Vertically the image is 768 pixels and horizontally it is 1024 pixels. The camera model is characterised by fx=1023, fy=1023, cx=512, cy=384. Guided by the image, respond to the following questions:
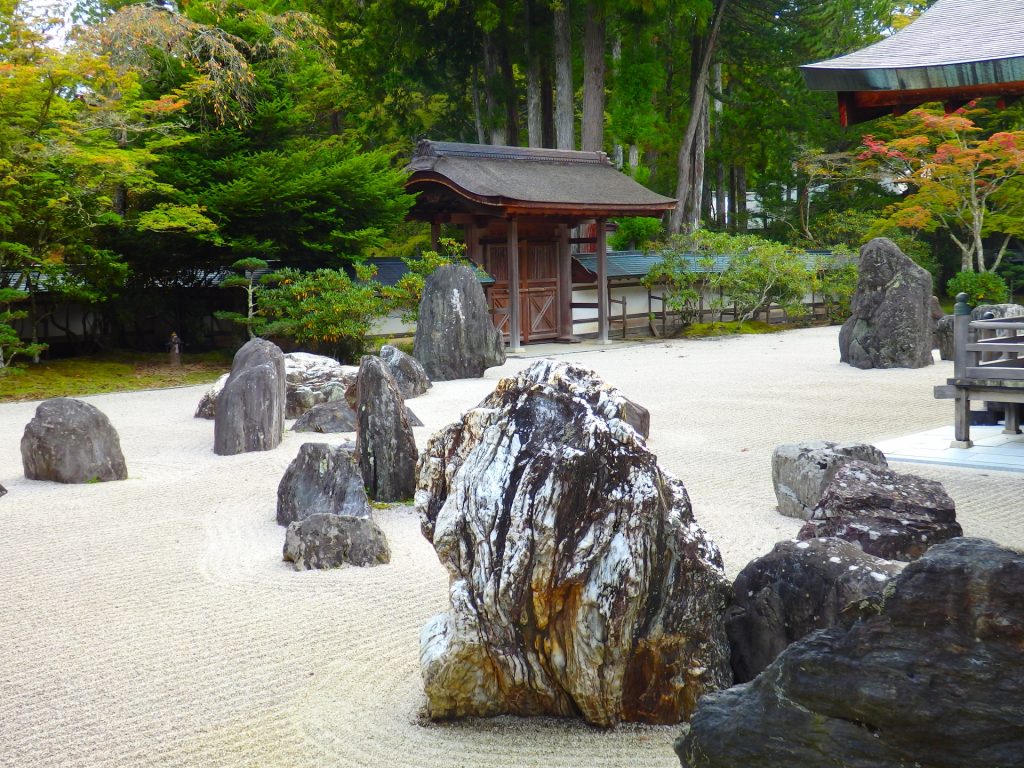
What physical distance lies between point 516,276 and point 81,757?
1594cm

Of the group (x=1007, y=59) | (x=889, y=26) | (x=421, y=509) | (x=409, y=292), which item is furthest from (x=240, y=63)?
(x=889, y=26)

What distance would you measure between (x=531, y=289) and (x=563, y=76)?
604 cm

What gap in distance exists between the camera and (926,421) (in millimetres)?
10125

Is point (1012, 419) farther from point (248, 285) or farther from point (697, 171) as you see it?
point (697, 171)

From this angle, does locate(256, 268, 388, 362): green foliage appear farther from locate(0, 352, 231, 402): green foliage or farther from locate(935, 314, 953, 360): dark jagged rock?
locate(935, 314, 953, 360): dark jagged rock

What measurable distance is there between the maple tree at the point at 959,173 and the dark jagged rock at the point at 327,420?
50.7 ft

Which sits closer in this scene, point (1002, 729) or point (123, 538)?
point (1002, 729)

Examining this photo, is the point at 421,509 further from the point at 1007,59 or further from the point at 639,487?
the point at 1007,59

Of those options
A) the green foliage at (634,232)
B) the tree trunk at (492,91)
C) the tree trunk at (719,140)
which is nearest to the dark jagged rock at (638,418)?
the green foliage at (634,232)

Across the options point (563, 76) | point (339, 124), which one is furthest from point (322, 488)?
point (339, 124)

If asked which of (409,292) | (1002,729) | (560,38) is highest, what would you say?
(560,38)

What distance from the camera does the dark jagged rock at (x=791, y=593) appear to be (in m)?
3.38

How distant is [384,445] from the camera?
736cm

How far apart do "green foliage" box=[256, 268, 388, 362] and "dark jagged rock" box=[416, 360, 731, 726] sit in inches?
484
